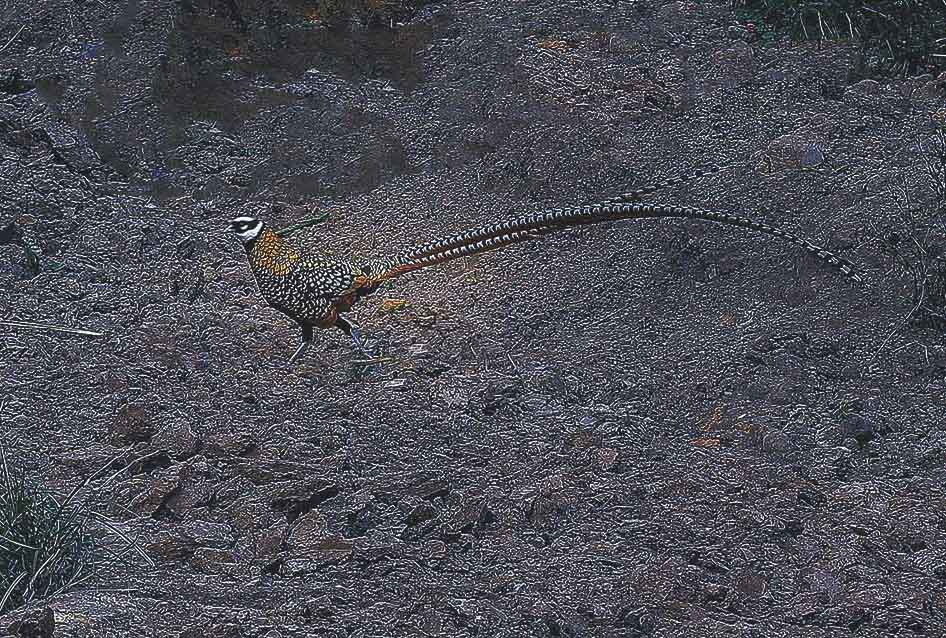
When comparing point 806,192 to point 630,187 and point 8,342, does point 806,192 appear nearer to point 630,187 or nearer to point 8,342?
point 630,187

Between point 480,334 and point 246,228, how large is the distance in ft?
3.17

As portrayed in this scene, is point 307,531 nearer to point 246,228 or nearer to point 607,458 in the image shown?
point 607,458

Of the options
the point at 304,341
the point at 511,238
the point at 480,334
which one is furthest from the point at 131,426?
the point at 511,238

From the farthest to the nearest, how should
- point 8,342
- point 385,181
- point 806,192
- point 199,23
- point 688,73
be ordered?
point 199,23 → point 688,73 → point 385,181 → point 806,192 → point 8,342

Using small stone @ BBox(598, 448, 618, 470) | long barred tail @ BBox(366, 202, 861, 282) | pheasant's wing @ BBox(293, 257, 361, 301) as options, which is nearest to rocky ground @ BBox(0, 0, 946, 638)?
small stone @ BBox(598, 448, 618, 470)

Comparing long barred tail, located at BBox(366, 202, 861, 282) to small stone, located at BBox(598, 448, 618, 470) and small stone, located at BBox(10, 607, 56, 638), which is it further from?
small stone, located at BBox(10, 607, 56, 638)

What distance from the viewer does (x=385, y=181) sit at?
5395 millimetres

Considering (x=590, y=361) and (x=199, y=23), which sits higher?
(x=199, y=23)

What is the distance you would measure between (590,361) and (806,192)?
138cm

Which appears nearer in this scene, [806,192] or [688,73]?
[806,192]

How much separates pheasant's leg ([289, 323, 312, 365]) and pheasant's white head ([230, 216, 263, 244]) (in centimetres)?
39

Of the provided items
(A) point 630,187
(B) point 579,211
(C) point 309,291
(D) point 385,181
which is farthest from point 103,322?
(A) point 630,187

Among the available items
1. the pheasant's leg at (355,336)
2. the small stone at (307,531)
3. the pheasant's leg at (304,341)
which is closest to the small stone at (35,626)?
the small stone at (307,531)

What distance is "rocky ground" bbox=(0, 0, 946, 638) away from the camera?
343cm
